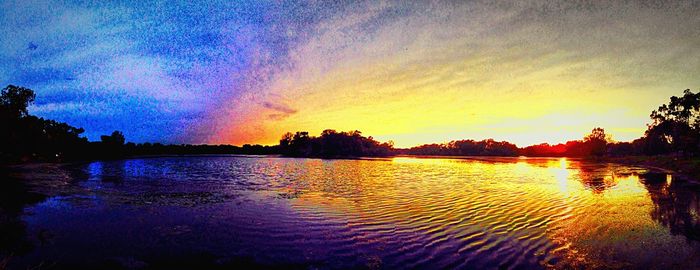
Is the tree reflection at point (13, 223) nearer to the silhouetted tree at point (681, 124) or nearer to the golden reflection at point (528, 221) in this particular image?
the golden reflection at point (528, 221)

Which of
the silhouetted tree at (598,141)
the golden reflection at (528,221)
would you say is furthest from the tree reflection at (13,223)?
the silhouetted tree at (598,141)

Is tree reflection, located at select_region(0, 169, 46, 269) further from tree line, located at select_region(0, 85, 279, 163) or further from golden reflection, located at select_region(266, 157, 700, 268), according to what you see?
tree line, located at select_region(0, 85, 279, 163)

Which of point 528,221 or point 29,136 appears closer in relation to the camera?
point 528,221

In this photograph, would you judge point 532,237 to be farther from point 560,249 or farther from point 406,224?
point 406,224

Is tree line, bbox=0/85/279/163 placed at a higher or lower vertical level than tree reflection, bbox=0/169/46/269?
higher

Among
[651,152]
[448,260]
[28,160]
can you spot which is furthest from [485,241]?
[651,152]

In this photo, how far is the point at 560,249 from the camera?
9.73 m

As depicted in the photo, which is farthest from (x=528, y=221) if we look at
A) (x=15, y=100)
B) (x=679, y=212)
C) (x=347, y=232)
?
(x=15, y=100)

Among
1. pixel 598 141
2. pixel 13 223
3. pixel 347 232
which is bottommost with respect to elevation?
pixel 347 232

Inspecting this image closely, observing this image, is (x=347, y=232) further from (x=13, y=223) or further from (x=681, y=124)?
(x=681, y=124)

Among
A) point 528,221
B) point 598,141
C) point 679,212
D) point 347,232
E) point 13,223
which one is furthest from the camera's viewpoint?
point 598,141

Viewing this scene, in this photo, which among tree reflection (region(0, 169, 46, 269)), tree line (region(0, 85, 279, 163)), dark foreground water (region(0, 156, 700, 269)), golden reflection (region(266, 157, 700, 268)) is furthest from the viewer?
tree line (region(0, 85, 279, 163))

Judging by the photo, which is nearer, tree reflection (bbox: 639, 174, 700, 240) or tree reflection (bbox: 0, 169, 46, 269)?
tree reflection (bbox: 0, 169, 46, 269)

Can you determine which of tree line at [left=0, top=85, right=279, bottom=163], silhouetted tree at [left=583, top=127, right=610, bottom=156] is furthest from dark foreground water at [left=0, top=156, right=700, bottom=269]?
silhouetted tree at [left=583, top=127, right=610, bottom=156]
